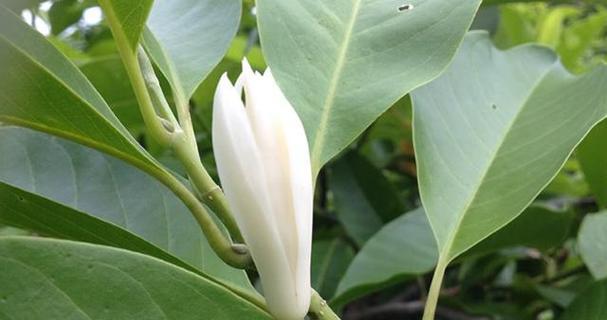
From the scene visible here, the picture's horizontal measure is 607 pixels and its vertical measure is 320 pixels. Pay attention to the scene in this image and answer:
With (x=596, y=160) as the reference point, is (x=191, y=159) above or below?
above

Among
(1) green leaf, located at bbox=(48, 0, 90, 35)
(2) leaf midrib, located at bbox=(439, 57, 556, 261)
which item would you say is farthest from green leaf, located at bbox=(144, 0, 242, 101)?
(1) green leaf, located at bbox=(48, 0, 90, 35)

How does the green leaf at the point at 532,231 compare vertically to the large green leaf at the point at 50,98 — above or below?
below

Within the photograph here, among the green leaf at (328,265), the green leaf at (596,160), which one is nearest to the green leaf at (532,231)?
the green leaf at (596,160)

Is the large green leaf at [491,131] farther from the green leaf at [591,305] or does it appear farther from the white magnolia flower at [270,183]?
the white magnolia flower at [270,183]

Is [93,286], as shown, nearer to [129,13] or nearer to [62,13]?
[129,13]

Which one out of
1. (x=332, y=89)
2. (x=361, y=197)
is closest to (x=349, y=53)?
(x=332, y=89)

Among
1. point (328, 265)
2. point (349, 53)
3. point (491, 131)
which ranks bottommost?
point (328, 265)

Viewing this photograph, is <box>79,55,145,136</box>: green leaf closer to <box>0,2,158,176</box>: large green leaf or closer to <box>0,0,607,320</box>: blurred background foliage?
<box>0,0,607,320</box>: blurred background foliage

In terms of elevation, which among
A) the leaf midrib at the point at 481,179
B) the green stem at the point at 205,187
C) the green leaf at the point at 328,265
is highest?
the green stem at the point at 205,187
